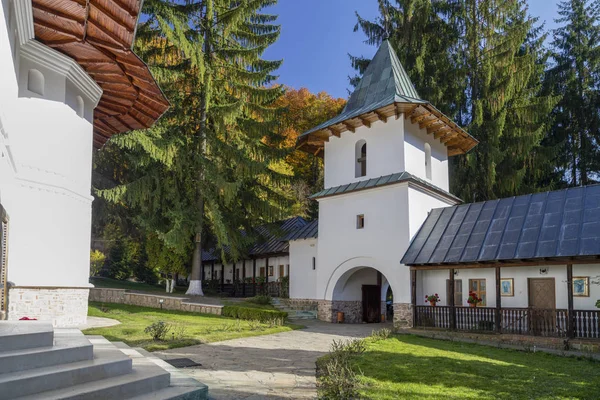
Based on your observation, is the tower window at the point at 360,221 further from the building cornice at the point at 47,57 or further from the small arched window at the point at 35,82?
the small arched window at the point at 35,82

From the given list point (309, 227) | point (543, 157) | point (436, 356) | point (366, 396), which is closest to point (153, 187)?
point (309, 227)

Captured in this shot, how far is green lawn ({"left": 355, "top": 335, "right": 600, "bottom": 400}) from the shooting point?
6.35 m

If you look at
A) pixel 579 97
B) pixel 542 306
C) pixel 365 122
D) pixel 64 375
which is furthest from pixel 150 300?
pixel 579 97

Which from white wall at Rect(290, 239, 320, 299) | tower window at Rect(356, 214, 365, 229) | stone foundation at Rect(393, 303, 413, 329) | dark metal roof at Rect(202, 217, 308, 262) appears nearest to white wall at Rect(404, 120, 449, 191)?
tower window at Rect(356, 214, 365, 229)

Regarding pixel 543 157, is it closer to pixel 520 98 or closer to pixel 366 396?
pixel 520 98

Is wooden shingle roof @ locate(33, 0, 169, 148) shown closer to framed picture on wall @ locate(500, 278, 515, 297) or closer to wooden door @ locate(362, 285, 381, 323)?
wooden door @ locate(362, 285, 381, 323)

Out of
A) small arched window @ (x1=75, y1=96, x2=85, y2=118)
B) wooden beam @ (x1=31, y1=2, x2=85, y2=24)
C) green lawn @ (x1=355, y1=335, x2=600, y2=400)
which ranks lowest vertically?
green lawn @ (x1=355, y1=335, x2=600, y2=400)

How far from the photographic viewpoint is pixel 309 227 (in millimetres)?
21312

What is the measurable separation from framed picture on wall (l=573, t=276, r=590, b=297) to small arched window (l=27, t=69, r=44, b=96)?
43.9 feet

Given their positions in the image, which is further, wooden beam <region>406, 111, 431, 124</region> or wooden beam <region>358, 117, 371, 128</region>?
wooden beam <region>358, 117, 371, 128</region>

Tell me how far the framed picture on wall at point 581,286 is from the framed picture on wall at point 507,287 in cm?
162

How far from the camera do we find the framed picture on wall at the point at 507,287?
45.4 ft

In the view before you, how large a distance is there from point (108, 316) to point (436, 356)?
995cm

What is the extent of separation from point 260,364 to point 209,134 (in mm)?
14448
